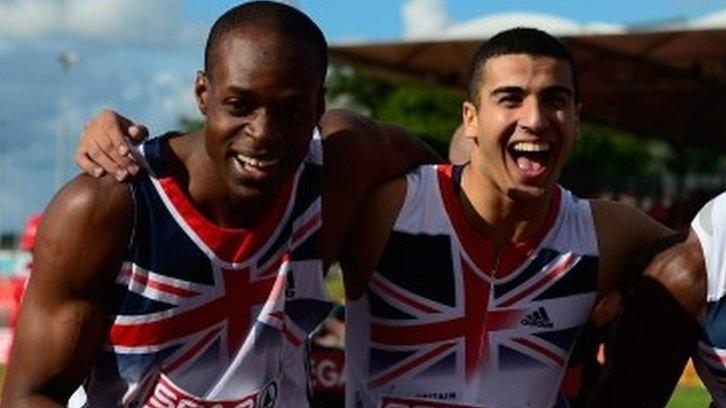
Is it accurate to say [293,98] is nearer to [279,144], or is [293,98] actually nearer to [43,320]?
[279,144]

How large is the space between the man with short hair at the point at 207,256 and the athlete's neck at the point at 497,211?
55cm

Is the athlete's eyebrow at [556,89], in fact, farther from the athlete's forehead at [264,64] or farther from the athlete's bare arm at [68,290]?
the athlete's bare arm at [68,290]

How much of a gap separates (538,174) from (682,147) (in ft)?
56.0

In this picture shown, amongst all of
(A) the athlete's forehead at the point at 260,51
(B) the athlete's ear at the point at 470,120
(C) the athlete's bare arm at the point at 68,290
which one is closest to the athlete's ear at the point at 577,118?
(B) the athlete's ear at the point at 470,120

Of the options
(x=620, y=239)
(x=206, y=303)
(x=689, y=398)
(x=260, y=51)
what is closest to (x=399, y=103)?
(x=689, y=398)

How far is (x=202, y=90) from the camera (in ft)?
15.6

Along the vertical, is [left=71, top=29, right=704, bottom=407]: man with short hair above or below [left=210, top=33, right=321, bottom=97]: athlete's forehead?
below

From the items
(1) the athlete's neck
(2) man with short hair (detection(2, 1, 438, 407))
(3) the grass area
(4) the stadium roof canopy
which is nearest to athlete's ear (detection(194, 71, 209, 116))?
(2) man with short hair (detection(2, 1, 438, 407))

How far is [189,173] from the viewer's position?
189 inches

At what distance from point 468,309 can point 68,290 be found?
138 cm

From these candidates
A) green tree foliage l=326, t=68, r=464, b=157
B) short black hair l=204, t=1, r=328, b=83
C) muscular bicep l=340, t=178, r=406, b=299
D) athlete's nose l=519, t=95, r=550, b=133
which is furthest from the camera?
green tree foliage l=326, t=68, r=464, b=157

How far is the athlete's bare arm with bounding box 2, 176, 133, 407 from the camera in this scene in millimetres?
4586

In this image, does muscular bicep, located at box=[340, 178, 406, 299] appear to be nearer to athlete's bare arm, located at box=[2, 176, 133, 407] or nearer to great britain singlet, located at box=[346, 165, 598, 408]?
great britain singlet, located at box=[346, 165, 598, 408]

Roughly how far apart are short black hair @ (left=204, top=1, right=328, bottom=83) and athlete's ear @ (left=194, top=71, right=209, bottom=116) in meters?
0.03
